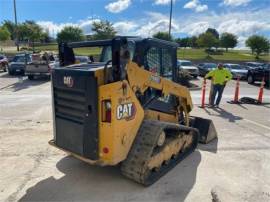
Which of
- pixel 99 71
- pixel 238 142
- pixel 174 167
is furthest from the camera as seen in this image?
pixel 238 142

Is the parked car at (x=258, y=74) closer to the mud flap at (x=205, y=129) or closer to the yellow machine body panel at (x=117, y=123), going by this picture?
the mud flap at (x=205, y=129)

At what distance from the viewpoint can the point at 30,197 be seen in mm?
4520

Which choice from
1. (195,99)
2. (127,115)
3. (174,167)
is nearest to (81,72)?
(127,115)

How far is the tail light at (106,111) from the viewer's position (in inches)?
170

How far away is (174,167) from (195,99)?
897 centimetres

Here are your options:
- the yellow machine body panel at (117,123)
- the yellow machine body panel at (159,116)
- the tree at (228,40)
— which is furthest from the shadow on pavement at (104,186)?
the tree at (228,40)

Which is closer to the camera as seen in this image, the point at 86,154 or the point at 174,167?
the point at 86,154

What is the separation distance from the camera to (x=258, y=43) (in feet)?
206

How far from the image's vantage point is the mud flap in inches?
281

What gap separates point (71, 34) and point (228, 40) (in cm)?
3755

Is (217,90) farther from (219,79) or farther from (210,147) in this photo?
(210,147)

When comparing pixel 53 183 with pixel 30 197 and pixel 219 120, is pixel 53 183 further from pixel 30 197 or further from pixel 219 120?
pixel 219 120

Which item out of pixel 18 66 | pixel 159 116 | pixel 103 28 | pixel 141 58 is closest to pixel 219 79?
pixel 159 116

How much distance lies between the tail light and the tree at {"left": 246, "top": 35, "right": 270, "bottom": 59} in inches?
2486
